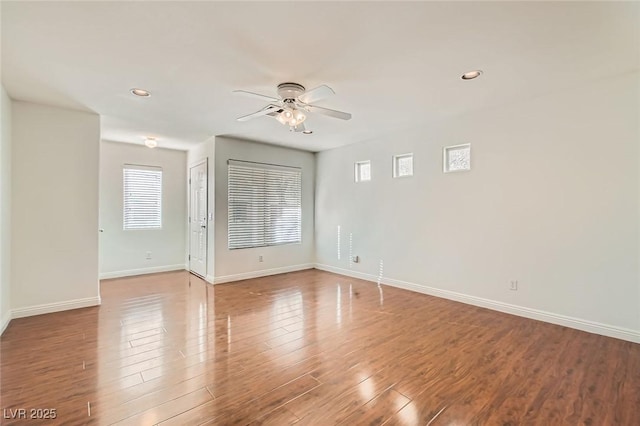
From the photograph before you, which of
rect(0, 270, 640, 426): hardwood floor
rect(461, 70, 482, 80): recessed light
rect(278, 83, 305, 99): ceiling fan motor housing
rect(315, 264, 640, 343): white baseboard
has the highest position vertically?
rect(461, 70, 482, 80): recessed light

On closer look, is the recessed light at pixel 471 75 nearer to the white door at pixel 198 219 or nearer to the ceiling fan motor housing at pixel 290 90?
the ceiling fan motor housing at pixel 290 90

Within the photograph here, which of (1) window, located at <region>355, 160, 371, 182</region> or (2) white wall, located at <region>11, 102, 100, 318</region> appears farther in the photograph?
(1) window, located at <region>355, 160, 371, 182</region>

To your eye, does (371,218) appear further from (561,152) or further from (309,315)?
(561,152)

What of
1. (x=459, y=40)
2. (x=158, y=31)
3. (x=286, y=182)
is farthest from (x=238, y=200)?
(x=459, y=40)

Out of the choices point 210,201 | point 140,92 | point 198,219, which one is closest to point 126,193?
point 198,219

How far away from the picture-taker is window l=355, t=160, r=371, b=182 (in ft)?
18.5

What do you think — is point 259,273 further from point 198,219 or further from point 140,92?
point 140,92

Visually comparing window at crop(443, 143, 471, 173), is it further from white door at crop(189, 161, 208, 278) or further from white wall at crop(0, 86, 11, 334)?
white wall at crop(0, 86, 11, 334)

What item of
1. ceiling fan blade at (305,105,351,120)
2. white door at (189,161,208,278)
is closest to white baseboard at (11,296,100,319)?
white door at (189,161,208,278)

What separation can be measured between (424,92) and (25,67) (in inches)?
153

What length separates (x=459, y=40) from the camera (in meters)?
2.29

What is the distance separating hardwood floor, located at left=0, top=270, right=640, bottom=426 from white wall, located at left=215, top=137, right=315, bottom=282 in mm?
1505

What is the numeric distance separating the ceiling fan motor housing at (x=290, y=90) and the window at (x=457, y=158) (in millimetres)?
2528

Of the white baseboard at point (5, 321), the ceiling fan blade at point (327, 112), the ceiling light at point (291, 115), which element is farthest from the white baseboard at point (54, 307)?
the ceiling fan blade at point (327, 112)
